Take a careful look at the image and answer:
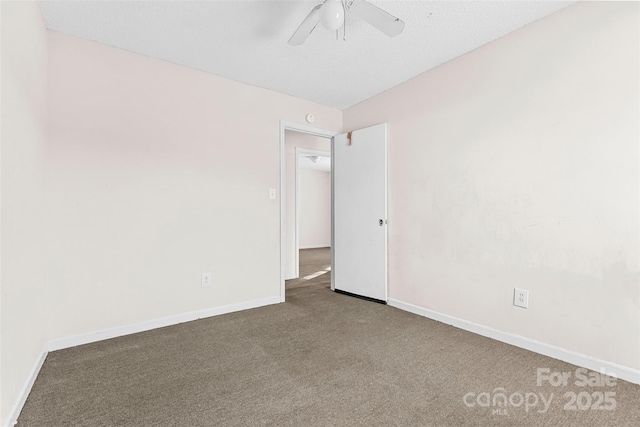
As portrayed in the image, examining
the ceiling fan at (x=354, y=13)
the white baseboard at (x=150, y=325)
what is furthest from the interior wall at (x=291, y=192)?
the ceiling fan at (x=354, y=13)

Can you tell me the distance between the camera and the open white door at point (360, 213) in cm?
325

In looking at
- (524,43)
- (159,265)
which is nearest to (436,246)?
(524,43)

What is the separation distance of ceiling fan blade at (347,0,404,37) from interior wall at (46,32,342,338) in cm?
171

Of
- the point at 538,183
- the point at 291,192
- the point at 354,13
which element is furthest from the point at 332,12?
the point at 291,192

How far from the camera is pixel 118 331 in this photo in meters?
2.38

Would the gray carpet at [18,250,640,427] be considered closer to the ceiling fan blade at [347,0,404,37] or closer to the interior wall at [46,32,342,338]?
the interior wall at [46,32,342,338]

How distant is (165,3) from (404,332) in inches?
115

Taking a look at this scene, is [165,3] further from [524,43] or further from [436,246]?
[436,246]

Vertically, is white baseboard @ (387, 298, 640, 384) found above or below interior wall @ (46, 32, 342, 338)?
below

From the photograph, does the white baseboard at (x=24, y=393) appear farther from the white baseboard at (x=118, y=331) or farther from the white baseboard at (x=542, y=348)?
the white baseboard at (x=542, y=348)

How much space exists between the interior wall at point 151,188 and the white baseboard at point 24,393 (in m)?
0.31

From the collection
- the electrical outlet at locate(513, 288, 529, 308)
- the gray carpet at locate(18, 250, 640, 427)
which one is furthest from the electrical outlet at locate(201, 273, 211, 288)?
the electrical outlet at locate(513, 288, 529, 308)

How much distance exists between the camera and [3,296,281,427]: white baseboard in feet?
5.03

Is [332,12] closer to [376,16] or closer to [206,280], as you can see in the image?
[376,16]
